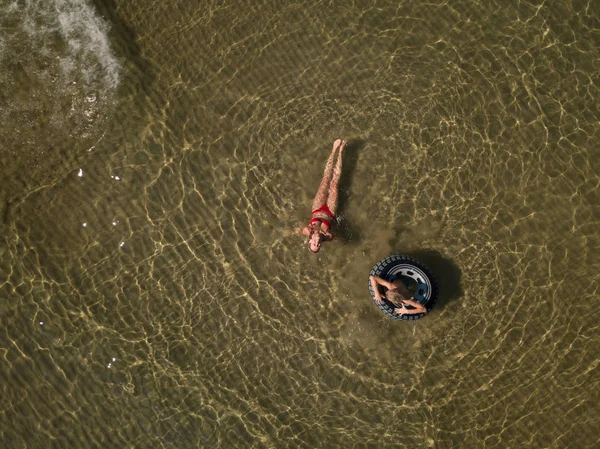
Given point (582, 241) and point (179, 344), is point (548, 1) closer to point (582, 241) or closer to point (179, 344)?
point (582, 241)

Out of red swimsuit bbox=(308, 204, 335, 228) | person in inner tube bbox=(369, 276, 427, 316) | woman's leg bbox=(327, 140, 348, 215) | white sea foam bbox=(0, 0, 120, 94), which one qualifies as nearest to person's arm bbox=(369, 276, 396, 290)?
person in inner tube bbox=(369, 276, 427, 316)

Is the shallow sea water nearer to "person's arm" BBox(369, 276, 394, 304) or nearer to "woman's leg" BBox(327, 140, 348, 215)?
"woman's leg" BBox(327, 140, 348, 215)

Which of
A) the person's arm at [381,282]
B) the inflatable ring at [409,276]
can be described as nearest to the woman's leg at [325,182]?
the inflatable ring at [409,276]

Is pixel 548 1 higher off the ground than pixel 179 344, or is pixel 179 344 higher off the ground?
pixel 548 1

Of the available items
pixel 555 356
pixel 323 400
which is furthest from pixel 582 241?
pixel 323 400

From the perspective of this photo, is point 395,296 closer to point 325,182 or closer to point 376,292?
point 376,292

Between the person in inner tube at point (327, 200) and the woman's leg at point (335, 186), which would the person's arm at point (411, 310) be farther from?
the woman's leg at point (335, 186)

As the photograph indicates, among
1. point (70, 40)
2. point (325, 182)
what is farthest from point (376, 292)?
point (70, 40)
